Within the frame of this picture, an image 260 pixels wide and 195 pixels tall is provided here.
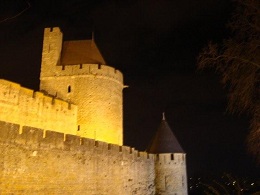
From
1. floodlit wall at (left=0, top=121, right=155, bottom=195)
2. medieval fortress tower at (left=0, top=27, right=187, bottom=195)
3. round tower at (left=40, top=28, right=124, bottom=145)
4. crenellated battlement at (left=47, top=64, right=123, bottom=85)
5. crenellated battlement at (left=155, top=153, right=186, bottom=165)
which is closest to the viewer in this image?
floodlit wall at (left=0, top=121, right=155, bottom=195)

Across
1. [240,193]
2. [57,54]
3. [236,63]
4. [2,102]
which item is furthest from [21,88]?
[240,193]

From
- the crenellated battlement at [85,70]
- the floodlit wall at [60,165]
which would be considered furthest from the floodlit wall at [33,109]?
the floodlit wall at [60,165]

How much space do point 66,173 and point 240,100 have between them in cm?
589

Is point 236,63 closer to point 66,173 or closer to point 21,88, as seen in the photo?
point 66,173

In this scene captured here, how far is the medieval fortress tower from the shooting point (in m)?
8.41

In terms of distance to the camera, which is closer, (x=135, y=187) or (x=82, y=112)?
(x=135, y=187)

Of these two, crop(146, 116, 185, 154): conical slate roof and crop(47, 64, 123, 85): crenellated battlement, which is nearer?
crop(47, 64, 123, 85): crenellated battlement

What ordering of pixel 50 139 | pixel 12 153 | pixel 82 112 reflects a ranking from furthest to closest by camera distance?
pixel 82 112
pixel 50 139
pixel 12 153

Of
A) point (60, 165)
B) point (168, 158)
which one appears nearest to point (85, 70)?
point (168, 158)

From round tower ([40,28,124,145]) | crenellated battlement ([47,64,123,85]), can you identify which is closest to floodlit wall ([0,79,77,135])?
A: round tower ([40,28,124,145])

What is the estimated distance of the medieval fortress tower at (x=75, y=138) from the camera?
841 centimetres

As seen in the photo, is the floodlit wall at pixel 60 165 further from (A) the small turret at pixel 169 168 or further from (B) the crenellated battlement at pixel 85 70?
(B) the crenellated battlement at pixel 85 70

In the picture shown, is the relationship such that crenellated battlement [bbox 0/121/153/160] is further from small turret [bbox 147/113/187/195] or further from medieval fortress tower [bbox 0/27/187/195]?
small turret [bbox 147/113/187/195]

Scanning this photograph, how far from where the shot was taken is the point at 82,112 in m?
15.6
